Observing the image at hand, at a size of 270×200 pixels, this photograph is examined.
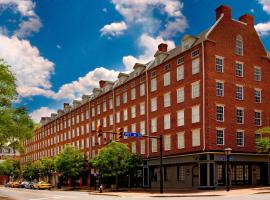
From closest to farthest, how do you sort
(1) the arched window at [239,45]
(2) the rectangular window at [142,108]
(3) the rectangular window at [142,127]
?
(1) the arched window at [239,45], (3) the rectangular window at [142,127], (2) the rectangular window at [142,108]

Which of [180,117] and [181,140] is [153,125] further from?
[181,140]

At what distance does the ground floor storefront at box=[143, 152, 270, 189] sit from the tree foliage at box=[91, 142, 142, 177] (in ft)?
16.4

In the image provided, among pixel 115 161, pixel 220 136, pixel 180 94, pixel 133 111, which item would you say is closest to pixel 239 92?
pixel 220 136

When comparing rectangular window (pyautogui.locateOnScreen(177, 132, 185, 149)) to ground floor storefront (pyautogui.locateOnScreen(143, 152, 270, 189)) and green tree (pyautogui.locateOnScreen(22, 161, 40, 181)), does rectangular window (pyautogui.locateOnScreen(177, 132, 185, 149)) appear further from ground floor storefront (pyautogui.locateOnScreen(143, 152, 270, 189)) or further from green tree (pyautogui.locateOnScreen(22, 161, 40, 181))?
green tree (pyautogui.locateOnScreen(22, 161, 40, 181))

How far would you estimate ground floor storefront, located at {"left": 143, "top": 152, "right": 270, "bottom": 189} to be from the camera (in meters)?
46.4

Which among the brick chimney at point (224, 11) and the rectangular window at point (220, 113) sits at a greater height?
the brick chimney at point (224, 11)

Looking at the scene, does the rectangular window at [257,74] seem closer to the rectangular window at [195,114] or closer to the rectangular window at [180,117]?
the rectangular window at [195,114]

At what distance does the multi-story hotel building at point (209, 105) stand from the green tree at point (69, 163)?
16.0 m

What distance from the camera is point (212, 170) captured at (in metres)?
46.2

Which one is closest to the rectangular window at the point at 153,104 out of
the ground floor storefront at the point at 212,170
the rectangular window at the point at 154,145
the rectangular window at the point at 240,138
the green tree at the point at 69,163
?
the rectangular window at the point at 154,145

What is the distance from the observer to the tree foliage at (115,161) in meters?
55.5

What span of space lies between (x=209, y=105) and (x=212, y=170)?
7010mm

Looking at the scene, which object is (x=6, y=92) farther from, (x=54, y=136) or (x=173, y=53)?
(x=54, y=136)

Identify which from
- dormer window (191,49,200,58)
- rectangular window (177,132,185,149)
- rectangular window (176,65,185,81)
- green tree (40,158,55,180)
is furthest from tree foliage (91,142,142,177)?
green tree (40,158,55,180)
